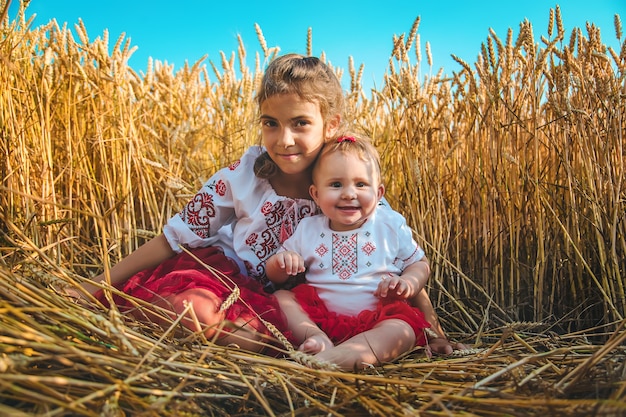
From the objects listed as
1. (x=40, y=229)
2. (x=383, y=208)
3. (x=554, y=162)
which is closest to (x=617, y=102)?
(x=554, y=162)

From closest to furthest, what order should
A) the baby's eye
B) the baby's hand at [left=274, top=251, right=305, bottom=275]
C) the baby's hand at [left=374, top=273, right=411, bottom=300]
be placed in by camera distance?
the baby's hand at [left=374, top=273, right=411, bottom=300] < the baby's hand at [left=274, top=251, right=305, bottom=275] < the baby's eye

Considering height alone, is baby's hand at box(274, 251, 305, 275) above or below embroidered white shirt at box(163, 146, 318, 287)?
below

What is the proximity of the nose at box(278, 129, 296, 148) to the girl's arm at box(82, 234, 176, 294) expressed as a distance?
517 mm

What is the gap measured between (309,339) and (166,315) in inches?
14.7

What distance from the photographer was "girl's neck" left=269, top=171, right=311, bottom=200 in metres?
1.64

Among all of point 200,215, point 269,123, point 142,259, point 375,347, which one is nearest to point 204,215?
point 200,215

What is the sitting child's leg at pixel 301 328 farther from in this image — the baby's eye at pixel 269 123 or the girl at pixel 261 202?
the baby's eye at pixel 269 123

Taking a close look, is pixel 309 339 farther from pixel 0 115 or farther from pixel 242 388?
pixel 0 115

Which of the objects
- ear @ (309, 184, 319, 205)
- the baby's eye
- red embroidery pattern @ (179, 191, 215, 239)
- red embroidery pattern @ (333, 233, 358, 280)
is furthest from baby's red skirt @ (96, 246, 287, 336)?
the baby's eye

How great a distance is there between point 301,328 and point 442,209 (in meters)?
0.83

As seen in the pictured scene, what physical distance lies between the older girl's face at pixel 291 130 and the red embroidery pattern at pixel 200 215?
272 millimetres

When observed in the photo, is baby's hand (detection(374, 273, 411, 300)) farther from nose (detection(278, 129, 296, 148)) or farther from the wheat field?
nose (detection(278, 129, 296, 148))

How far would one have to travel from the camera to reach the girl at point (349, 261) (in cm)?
132

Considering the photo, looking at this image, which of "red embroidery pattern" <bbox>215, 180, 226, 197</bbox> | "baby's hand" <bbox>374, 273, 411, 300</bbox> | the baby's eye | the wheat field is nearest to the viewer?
the wheat field
